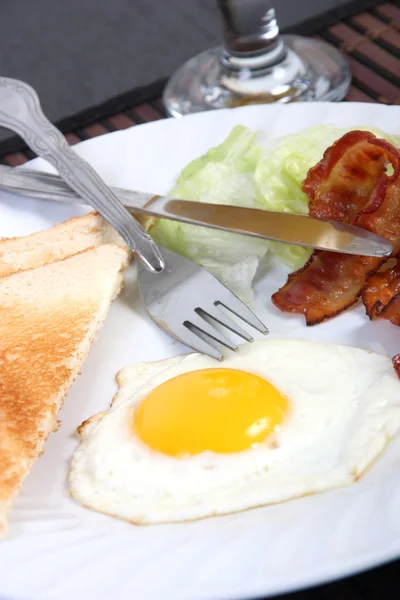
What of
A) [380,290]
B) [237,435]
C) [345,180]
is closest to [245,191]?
[345,180]

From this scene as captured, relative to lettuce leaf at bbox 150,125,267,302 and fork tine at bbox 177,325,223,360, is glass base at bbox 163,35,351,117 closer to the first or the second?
lettuce leaf at bbox 150,125,267,302

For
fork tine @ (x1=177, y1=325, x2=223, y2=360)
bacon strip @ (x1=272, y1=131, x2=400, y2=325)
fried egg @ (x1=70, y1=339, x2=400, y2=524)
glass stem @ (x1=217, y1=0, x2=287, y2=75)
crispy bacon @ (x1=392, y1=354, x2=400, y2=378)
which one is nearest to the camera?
fried egg @ (x1=70, y1=339, x2=400, y2=524)

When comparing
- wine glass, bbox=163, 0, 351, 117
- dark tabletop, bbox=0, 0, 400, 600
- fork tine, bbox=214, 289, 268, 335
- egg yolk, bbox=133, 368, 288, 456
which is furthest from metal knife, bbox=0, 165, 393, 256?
wine glass, bbox=163, 0, 351, 117

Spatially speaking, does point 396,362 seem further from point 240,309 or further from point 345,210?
point 345,210

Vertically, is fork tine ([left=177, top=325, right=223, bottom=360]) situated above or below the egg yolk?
below

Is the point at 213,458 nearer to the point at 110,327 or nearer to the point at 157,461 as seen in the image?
the point at 157,461

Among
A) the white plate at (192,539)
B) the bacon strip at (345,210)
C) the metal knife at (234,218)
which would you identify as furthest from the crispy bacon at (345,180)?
the white plate at (192,539)
